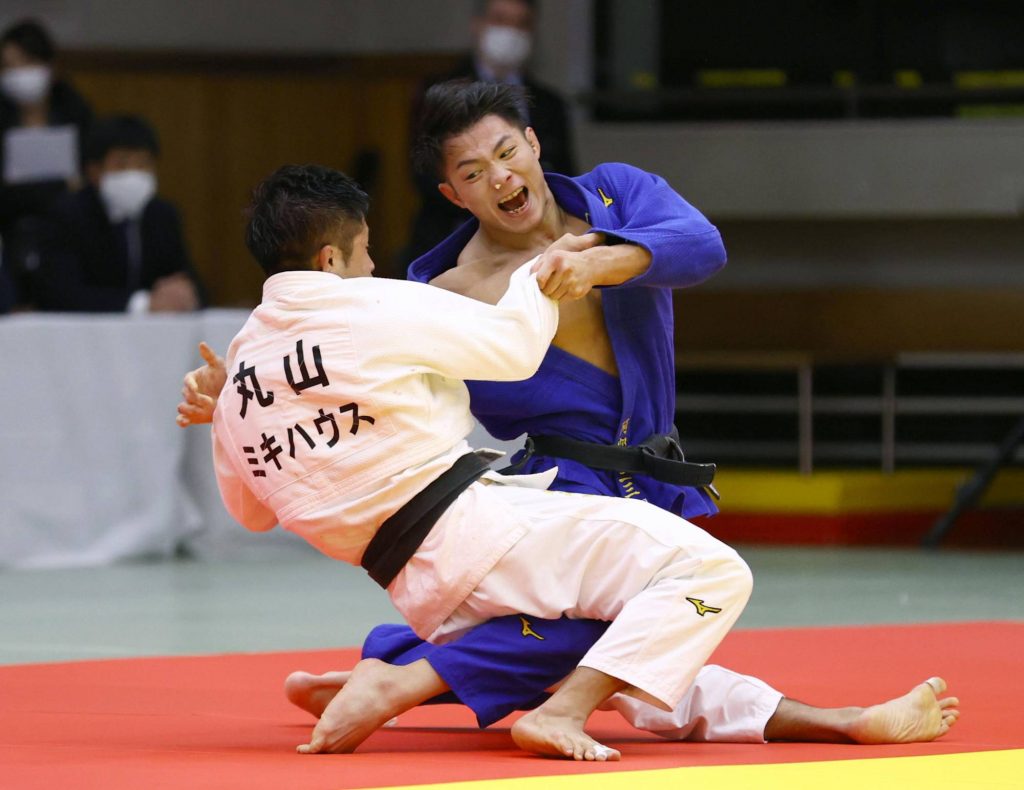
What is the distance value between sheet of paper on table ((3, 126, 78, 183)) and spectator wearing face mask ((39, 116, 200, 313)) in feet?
0.87

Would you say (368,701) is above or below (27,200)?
below

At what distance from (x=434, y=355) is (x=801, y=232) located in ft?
17.8

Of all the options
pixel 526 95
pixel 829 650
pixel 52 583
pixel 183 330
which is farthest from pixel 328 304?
pixel 183 330

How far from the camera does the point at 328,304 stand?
8.36 ft

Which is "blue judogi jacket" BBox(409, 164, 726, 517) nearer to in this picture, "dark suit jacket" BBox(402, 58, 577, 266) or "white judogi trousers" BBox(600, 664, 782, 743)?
"white judogi trousers" BBox(600, 664, 782, 743)

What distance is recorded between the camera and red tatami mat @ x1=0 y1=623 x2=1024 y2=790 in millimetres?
2342

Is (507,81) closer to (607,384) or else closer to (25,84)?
(25,84)

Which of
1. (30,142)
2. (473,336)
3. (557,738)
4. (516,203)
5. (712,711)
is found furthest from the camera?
(30,142)

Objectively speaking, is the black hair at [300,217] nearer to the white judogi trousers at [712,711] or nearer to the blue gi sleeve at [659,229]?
the blue gi sleeve at [659,229]

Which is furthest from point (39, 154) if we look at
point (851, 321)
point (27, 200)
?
point (851, 321)

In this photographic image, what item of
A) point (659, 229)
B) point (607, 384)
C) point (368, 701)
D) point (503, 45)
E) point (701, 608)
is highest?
point (503, 45)

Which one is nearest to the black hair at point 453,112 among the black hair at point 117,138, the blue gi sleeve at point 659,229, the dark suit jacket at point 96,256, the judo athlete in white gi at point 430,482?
the blue gi sleeve at point 659,229

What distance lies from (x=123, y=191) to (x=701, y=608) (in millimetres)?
4253

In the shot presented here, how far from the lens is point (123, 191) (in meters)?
6.32
